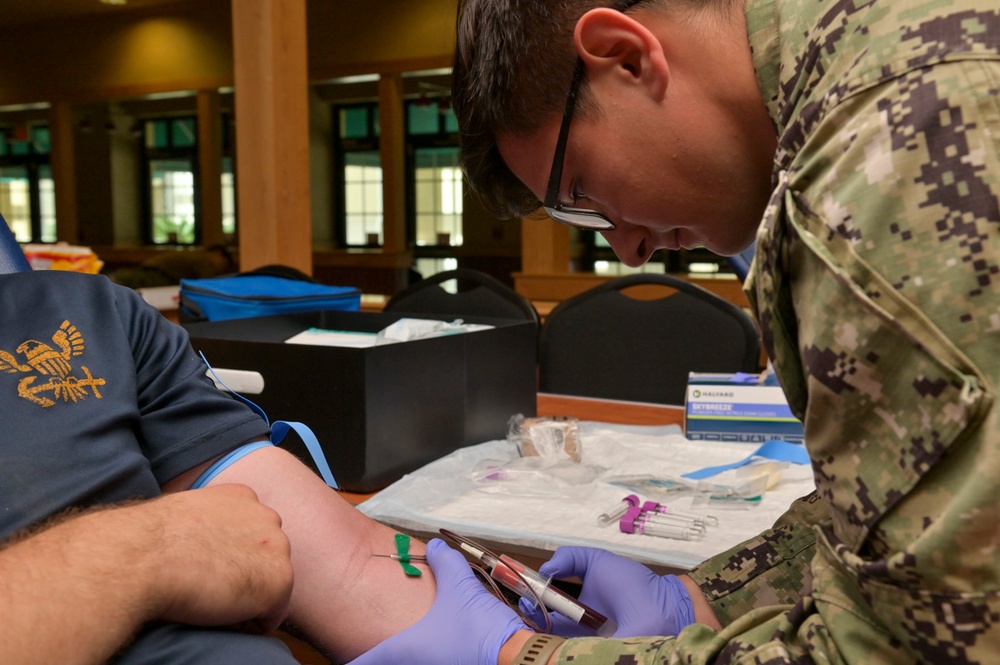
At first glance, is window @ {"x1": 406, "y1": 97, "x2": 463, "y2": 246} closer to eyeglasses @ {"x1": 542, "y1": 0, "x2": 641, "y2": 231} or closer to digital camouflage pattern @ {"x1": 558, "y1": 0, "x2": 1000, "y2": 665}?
eyeglasses @ {"x1": 542, "y1": 0, "x2": 641, "y2": 231}

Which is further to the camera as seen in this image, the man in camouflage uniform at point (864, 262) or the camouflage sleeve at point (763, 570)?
the camouflage sleeve at point (763, 570)

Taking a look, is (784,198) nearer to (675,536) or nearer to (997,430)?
(997,430)

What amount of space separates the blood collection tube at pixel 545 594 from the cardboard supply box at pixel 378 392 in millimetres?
414

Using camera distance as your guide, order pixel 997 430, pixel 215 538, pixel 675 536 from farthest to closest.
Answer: pixel 675 536, pixel 215 538, pixel 997 430

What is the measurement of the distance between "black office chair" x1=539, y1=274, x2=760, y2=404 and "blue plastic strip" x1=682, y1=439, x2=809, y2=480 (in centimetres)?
83

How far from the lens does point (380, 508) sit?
1.29 m

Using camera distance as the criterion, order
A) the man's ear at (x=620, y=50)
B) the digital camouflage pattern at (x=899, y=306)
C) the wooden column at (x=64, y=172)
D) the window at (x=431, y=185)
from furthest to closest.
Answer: the window at (x=431, y=185) < the wooden column at (x=64, y=172) < the man's ear at (x=620, y=50) < the digital camouflage pattern at (x=899, y=306)

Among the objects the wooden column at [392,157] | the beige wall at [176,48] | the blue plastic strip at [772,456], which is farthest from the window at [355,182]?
the blue plastic strip at [772,456]

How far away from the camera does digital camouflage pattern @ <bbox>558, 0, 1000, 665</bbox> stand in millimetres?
Answer: 552

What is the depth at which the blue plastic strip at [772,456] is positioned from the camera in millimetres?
1437

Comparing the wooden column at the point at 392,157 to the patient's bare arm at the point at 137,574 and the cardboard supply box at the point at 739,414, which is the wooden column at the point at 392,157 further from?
the patient's bare arm at the point at 137,574

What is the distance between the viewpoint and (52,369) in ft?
3.00

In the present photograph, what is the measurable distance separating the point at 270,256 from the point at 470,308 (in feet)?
4.66

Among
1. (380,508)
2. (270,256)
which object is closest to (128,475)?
(380,508)
